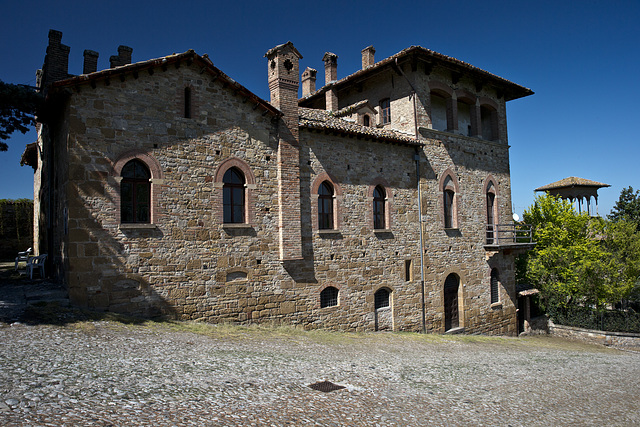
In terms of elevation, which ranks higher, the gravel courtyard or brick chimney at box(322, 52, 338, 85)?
brick chimney at box(322, 52, 338, 85)

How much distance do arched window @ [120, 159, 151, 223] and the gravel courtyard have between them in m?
2.80

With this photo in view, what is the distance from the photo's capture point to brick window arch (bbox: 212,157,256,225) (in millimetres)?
12289

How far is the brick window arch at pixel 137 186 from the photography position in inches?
429

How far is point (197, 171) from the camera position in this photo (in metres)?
11.9

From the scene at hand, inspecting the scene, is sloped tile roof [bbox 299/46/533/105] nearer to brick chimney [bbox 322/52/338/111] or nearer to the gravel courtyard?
brick chimney [bbox 322/52/338/111]

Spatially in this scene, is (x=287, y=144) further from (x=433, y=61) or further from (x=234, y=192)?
(x=433, y=61)

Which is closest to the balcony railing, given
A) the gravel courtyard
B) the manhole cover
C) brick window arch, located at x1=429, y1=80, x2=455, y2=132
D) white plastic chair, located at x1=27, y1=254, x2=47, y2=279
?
brick window arch, located at x1=429, y1=80, x2=455, y2=132

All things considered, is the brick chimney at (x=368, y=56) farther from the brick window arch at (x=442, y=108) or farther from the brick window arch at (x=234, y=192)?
the brick window arch at (x=234, y=192)

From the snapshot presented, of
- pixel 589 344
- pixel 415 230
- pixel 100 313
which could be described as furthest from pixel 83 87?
pixel 589 344

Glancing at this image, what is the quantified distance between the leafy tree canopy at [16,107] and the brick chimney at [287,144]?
7.02 metres

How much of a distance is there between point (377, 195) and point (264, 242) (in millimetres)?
5434

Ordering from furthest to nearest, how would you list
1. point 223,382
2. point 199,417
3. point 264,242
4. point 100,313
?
point 264,242
point 100,313
point 223,382
point 199,417

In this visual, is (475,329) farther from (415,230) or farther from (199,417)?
(199,417)

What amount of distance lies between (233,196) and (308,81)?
39.5 feet
